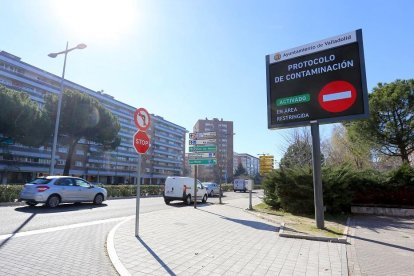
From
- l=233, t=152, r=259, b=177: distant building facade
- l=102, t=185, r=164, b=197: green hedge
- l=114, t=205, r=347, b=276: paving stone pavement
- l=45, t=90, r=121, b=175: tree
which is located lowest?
l=114, t=205, r=347, b=276: paving stone pavement

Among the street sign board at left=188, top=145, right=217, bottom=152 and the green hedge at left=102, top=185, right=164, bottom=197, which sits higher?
the street sign board at left=188, top=145, right=217, bottom=152

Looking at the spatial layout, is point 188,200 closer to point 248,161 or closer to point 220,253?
point 220,253

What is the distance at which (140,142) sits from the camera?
8.01m

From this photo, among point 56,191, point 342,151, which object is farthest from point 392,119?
point 56,191

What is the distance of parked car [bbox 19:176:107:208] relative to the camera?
1347cm

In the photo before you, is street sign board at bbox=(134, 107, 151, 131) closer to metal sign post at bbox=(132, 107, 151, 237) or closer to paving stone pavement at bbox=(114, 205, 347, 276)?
metal sign post at bbox=(132, 107, 151, 237)

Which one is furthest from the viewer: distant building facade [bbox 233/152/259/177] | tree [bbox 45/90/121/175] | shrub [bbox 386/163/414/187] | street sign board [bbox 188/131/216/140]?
distant building facade [bbox 233/152/259/177]

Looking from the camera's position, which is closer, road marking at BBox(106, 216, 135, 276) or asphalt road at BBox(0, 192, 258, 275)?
road marking at BBox(106, 216, 135, 276)

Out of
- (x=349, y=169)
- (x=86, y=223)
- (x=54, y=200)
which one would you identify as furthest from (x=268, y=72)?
(x=54, y=200)

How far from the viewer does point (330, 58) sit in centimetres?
1066

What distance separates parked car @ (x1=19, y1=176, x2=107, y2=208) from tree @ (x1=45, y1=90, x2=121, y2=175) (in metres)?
27.1

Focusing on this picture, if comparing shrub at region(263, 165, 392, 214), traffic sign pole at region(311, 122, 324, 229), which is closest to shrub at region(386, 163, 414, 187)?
shrub at region(263, 165, 392, 214)

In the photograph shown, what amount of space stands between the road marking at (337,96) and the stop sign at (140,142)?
622cm

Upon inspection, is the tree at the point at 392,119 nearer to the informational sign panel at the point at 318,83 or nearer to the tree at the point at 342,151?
the tree at the point at 342,151
